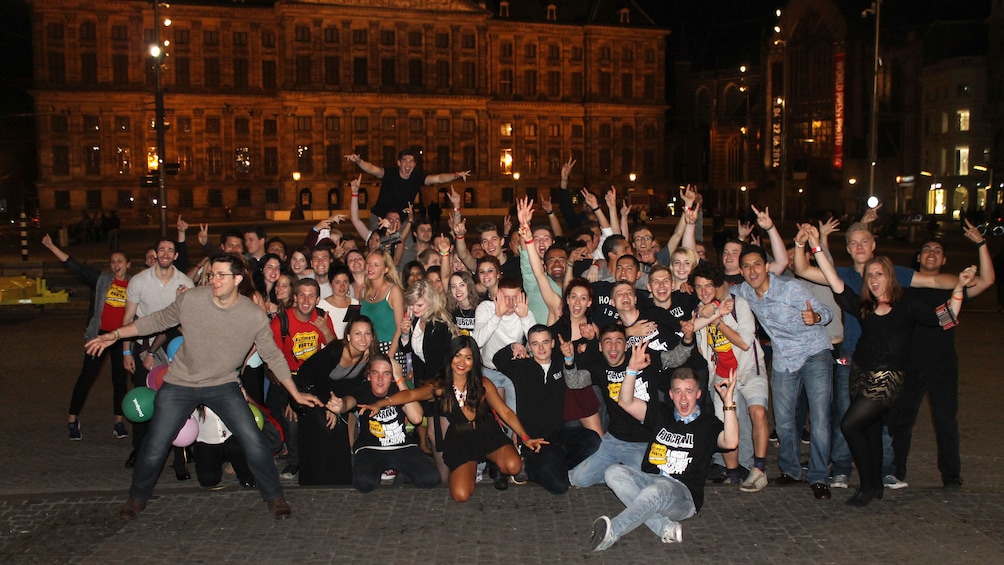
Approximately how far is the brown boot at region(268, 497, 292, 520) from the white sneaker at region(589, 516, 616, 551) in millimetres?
2264

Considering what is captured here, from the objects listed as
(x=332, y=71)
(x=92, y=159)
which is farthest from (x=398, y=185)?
(x=92, y=159)

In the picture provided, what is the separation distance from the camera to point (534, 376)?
25.5 feet

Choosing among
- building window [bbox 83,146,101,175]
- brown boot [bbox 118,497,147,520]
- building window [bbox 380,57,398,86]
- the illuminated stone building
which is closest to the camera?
brown boot [bbox 118,497,147,520]

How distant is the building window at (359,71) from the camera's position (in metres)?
76.4

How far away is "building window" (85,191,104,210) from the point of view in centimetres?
7181

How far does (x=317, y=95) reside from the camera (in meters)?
75.1

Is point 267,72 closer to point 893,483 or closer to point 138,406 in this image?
point 138,406

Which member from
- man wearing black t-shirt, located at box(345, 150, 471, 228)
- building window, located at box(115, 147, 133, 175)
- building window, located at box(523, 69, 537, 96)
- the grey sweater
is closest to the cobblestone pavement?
the grey sweater

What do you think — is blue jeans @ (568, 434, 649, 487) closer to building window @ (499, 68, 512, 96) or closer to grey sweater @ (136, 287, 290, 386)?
grey sweater @ (136, 287, 290, 386)

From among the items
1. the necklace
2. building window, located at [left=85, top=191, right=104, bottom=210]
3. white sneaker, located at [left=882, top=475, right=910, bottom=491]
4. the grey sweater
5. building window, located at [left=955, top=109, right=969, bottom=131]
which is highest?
building window, located at [left=955, top=109, right=969, bottom=131]

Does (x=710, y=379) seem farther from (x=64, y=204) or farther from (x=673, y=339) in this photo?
(x=64, y=204)

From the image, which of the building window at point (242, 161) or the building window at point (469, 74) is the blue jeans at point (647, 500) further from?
the building window at point (469, 74)

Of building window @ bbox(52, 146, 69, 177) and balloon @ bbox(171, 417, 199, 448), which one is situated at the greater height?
building window @ bbox(52, 146, 69, 177)

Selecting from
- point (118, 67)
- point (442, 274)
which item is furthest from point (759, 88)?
point (442, 274)
